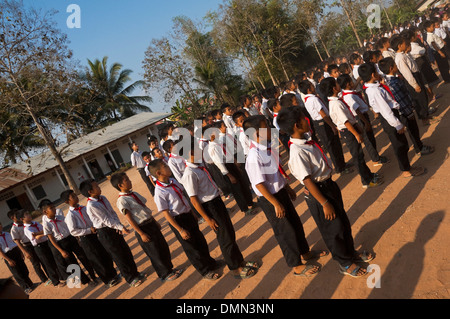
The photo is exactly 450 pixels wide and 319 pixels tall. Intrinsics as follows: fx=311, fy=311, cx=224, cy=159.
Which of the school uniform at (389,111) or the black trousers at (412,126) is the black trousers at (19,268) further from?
the black trousers at (412,126)

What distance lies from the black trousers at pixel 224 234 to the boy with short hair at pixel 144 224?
1.06 metres

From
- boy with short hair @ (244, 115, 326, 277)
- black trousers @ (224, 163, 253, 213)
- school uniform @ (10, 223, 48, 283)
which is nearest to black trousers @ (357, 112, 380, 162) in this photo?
black trousers @ (224, 163, 253, 213)

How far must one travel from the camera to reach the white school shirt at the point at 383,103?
453 centimetres

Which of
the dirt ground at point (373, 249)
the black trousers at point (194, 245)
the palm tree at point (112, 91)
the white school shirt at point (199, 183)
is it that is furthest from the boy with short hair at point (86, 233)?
the palm tree at point (112, 91)

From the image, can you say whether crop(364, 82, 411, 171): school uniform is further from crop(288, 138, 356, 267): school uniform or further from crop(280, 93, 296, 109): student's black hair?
crop(288, 138, 356, 267): school uniform

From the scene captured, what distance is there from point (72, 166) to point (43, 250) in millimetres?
19761

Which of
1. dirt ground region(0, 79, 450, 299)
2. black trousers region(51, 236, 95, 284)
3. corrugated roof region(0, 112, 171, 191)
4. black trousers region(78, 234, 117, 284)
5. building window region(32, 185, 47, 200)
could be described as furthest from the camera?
building window region(32, 185, 47, 200)

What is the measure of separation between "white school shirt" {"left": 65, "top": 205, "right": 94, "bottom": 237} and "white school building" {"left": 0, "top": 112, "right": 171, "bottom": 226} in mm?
16211

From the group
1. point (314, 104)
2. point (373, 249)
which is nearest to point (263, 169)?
point (373, 249)

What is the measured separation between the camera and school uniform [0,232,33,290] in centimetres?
694

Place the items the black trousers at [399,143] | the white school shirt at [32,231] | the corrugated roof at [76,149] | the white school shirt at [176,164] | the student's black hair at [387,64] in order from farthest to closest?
the corrugated roof at [76,149], the white school shirt at [32,231], the white school shirt at [176,164], the student's black hair at [387,64], the black trousers at [399,143]

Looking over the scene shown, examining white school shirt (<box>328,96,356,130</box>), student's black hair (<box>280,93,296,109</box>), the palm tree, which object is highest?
the palm tree

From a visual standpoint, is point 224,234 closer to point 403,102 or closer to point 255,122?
point 255,122
